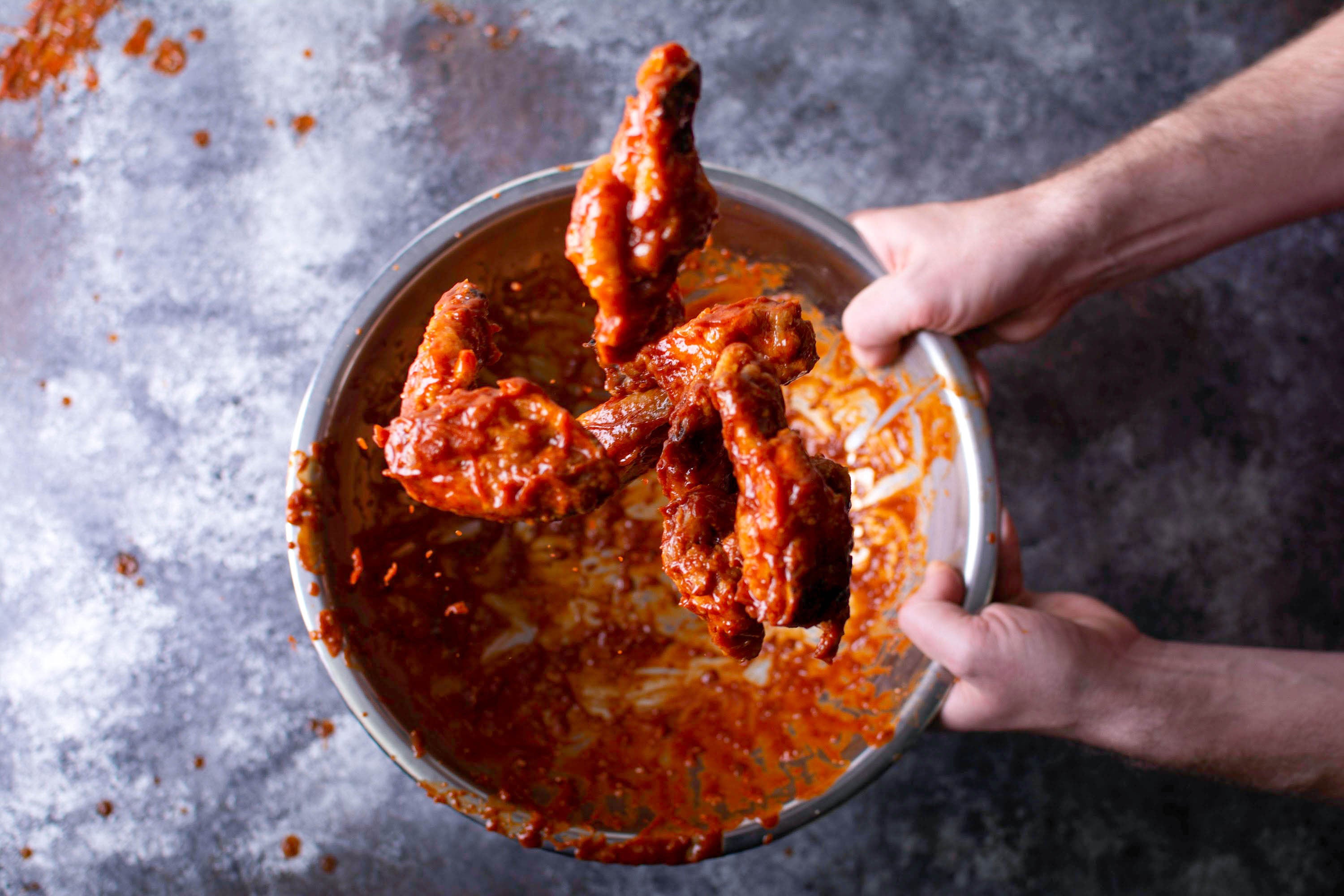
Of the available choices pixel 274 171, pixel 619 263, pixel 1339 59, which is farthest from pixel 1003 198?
pixel 274 171

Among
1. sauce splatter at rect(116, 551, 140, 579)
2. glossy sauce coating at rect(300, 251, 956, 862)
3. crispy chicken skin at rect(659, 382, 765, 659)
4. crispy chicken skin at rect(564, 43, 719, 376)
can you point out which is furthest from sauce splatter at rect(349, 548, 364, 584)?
sauce splatter at rect(116, 551, 140, 579)

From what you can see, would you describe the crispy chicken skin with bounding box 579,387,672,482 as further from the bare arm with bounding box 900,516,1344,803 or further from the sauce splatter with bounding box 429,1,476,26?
the sauce splatter with bounding box 429,1,476,26

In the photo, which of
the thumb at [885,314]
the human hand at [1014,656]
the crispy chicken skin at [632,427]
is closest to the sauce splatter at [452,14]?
the thumb at [885,314]

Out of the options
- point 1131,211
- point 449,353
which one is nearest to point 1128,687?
point 1131,211

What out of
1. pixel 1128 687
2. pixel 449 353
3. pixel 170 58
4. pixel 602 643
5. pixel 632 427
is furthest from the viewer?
pixel 170 58

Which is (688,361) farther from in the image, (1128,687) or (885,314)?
(1128,687)

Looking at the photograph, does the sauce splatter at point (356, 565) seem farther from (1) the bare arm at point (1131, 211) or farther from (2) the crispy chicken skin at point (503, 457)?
(1) the bare arm at point (1131, 211)

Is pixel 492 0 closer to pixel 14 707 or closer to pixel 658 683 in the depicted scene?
pixel 658 683

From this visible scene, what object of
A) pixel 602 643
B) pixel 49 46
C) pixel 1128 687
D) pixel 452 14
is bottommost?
pixel 1128 687
